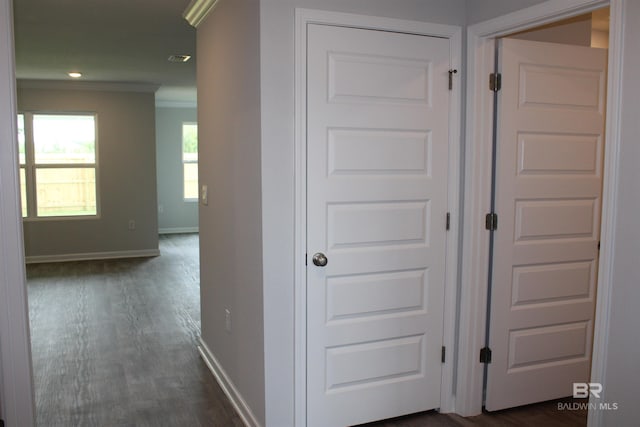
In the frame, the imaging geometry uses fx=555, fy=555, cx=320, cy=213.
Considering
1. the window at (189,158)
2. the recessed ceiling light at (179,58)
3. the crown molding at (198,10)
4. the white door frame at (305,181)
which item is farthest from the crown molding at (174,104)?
the white door frame at (305,181)

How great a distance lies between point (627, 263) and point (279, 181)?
146cm

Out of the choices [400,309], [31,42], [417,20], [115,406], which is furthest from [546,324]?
[31,42]

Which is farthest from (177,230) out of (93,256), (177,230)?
(93,256)

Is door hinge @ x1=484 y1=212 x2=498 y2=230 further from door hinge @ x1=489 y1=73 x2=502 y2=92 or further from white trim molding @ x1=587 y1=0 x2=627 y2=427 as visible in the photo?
white trim molding @ x1=587 y1=0 x2=627 y2=427

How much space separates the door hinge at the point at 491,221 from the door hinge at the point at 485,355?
667mm

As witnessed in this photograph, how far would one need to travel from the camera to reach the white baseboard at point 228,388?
2902 mm

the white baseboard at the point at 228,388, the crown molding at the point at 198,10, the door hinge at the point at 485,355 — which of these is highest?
the crown molding at the point at 198,10

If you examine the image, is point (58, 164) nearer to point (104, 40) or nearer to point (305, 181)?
point (104, 40)

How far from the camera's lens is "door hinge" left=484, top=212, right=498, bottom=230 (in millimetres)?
2939

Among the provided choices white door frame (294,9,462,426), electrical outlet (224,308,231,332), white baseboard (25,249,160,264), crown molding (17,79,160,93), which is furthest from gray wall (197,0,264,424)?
white baseboard (25,249,160,264)

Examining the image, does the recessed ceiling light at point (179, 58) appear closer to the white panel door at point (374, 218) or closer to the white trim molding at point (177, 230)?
the white panel door at point (374, 218)

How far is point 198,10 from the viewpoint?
11.6 ft

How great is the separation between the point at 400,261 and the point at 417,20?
122 centimetres

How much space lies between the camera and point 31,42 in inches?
190
